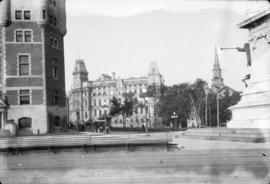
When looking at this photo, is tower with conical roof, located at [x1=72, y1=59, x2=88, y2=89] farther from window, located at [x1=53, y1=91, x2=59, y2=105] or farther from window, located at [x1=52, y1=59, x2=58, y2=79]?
window, located at [x1=53, y1=91, x2=59, y2=105]

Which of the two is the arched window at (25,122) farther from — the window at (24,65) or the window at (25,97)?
the window at (24,65)

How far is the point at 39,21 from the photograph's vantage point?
35.7 metres

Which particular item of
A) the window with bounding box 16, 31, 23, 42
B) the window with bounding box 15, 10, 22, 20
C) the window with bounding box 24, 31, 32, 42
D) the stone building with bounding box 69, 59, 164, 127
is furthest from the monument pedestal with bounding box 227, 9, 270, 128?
the stone building with bounding box 69, 59, 164, 127

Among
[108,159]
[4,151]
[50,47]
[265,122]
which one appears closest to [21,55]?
[50,47]

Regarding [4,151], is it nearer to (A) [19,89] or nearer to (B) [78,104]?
(A) [19,89]

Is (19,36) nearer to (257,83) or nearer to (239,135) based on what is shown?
(257,83)

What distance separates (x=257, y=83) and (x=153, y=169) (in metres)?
11.2

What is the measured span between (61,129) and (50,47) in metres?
8.23

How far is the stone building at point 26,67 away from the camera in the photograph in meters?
35.0

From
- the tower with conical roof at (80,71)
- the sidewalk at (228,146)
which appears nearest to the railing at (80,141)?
the sidewalk at (228,146)

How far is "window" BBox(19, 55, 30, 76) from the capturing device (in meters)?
35.4

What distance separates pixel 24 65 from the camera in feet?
117

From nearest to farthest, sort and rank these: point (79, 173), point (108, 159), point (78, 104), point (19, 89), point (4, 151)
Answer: point (79, 173) → point (108, 159) → point (4, 151) → point (19, 89) → point (78, 104)

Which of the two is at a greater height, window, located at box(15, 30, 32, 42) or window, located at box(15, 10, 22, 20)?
window, located at box(15, 10, 22, 20)
